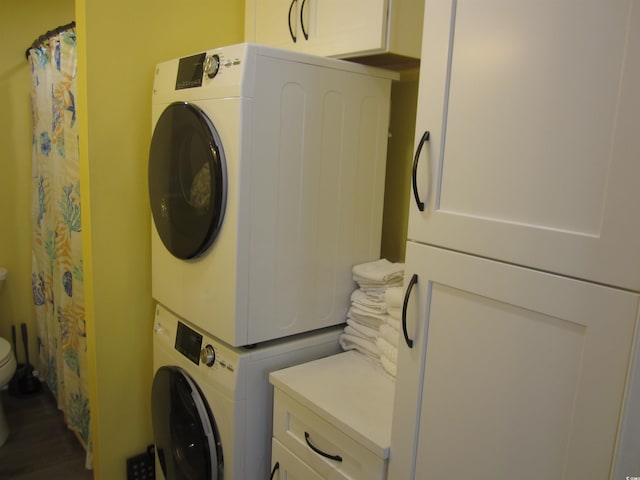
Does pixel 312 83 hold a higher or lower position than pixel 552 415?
higher

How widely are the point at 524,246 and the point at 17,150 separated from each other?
2.83 m

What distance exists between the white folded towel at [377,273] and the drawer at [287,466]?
0.56 metres

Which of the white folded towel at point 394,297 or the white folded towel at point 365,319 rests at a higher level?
the white folded towel at point 394,297

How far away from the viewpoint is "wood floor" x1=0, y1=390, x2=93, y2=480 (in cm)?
224

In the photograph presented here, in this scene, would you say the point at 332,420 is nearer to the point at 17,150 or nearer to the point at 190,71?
the point at 190,71

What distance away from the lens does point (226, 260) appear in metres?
1.43

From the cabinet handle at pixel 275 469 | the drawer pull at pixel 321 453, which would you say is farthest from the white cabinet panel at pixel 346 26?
the cabinet handle at pixel 275 469

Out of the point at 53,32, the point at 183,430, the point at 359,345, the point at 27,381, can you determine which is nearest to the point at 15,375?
the point at 27,381

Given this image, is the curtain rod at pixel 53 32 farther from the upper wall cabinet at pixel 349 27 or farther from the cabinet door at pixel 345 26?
the cabinet door at pixel 345 26

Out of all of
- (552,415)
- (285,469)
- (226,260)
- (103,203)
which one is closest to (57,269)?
(103,203)

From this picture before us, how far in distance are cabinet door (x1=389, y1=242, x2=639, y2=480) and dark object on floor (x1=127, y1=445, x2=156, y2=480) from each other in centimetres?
123

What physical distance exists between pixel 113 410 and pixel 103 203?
78 cm

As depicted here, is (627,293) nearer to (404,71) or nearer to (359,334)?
(359,334)

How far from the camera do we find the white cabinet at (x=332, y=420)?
1.22 meters
